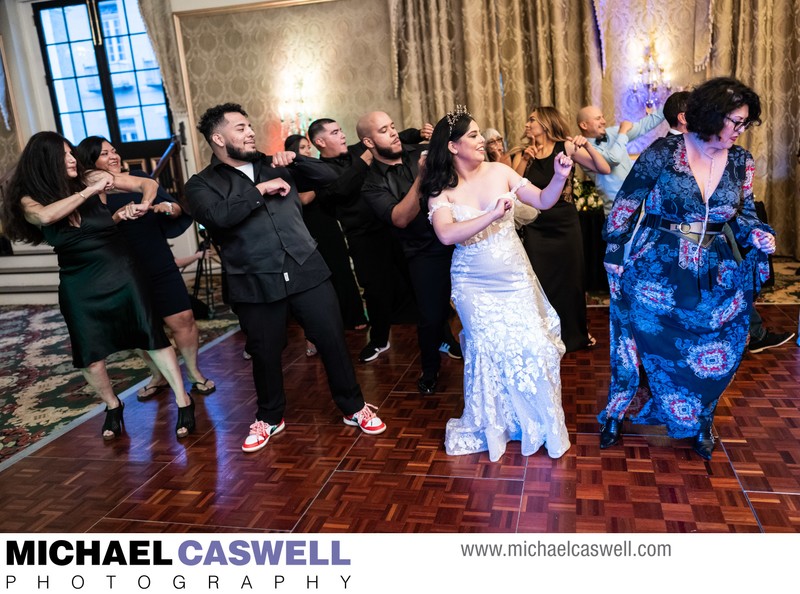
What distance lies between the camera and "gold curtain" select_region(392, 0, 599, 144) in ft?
22.9

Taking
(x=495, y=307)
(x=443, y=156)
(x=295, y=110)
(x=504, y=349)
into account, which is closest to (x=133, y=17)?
(x=295, y=110)

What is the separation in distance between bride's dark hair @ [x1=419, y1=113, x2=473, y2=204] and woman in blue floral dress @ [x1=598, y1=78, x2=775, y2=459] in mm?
746

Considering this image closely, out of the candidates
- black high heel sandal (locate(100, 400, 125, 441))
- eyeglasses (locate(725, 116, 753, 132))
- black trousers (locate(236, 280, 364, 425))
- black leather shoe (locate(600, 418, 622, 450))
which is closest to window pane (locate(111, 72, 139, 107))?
black high heel sandal (locate(100, 400, 125, 441))

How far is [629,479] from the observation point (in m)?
2.97

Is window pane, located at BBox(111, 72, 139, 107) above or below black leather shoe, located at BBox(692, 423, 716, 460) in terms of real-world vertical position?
above

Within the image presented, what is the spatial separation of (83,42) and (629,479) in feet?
28.5

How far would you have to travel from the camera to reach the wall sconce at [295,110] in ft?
26.5

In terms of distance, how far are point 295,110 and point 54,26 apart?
11.5 feet

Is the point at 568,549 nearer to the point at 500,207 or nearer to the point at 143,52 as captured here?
the point at 500,207

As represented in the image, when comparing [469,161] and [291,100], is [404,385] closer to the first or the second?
[469,161]

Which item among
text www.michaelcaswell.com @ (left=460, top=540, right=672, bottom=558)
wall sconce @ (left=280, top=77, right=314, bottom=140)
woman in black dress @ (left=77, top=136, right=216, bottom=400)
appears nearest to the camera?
text www.michaelcaswell.com @ (left=460, top=540, right=672, bottom=558)

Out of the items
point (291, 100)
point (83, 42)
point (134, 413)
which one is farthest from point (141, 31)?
point (134, 413)

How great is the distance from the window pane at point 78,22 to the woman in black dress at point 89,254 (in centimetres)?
600

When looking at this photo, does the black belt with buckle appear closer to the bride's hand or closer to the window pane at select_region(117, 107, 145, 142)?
the bride's hand
